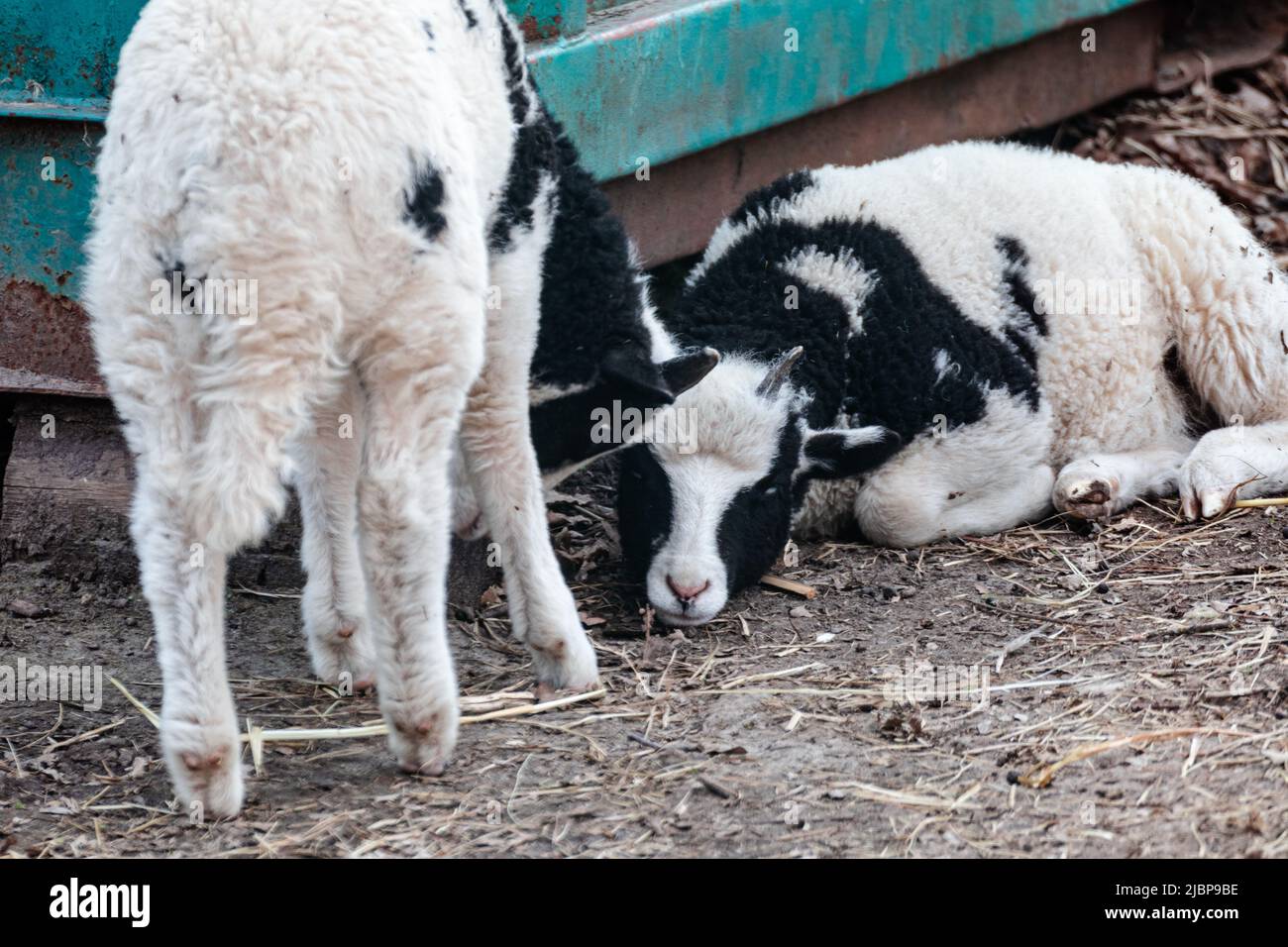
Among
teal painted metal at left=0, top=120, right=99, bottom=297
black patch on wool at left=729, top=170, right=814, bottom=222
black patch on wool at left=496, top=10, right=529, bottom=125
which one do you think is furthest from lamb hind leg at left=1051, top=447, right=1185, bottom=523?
teal painted metal at left=0, top=120, right=99, bottom=297

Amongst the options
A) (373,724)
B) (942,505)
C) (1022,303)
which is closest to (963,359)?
(1022,303)

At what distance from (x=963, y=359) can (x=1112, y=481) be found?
734 millimetres

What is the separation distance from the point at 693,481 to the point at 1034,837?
1964 millimetres

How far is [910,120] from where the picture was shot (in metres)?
7.44

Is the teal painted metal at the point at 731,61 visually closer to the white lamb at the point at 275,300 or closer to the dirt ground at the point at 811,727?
the dirt ground at the point at 811,727

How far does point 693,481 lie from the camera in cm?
496

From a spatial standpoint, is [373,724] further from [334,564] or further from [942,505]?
[942,505]

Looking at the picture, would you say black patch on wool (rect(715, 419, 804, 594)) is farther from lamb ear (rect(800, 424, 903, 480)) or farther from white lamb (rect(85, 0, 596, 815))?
white lamb (rect(85, 0, 596, 815))

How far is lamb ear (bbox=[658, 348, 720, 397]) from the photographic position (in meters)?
4.52

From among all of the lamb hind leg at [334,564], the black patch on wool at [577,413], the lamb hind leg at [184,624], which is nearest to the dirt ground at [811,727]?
the lamb hind leg at [334,564]

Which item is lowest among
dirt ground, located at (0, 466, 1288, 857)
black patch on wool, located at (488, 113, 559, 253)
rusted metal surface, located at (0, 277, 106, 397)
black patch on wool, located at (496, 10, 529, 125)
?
dirt ground, located at (0, 466, 1288, 857)

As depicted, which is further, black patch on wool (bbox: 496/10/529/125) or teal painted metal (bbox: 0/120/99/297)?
teal painted metal (bbox: 0/120/99/297)

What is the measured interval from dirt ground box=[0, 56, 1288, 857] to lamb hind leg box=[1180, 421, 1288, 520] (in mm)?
91

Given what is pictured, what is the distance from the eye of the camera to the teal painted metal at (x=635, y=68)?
181 inches
